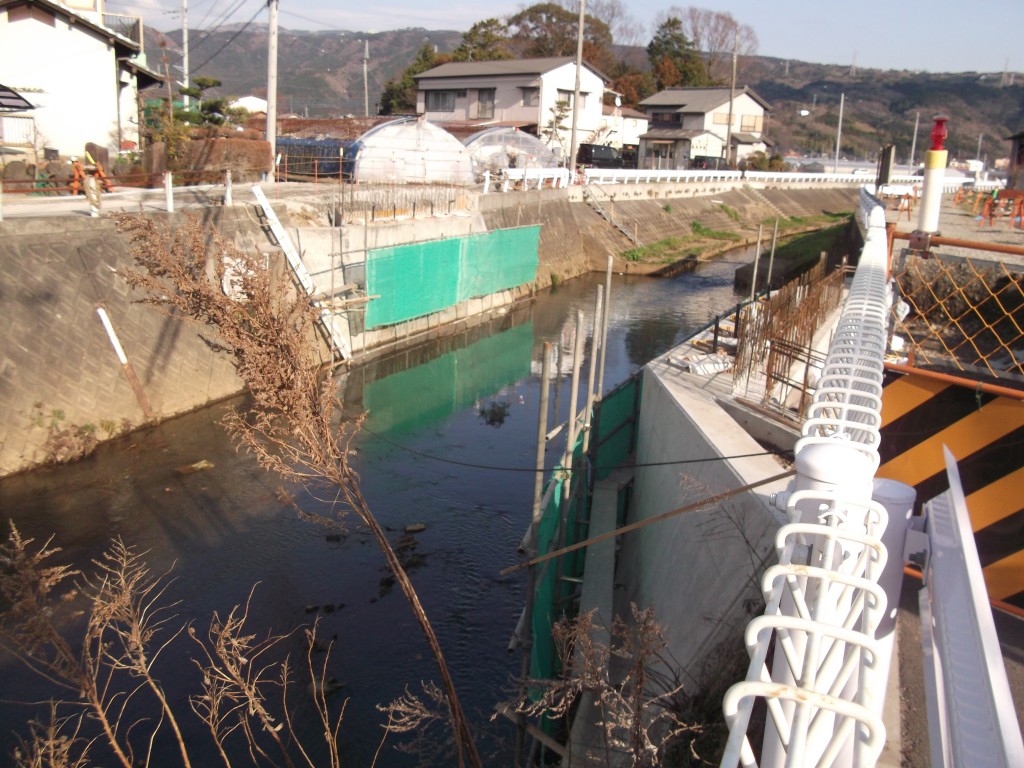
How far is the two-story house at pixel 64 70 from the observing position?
71.7 feet

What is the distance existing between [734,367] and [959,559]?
5.50 meters

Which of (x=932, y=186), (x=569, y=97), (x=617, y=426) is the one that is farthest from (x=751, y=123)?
(x=932, y=186)

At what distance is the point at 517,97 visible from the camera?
1719 inches

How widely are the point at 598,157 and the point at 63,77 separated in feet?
90.8

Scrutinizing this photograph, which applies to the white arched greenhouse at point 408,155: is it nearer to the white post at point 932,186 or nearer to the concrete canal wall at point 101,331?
the concrete canal wall at point 101,331

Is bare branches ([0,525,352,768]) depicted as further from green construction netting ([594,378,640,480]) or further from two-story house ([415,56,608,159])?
two-story house ([415,56,608,159])

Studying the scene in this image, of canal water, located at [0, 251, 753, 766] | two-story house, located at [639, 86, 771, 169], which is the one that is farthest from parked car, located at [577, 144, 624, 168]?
canal water, located at [0, 251, 753, 766]

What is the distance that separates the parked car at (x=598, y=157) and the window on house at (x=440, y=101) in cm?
847

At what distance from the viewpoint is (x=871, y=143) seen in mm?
96312

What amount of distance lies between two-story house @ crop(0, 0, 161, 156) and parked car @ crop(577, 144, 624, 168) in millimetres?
25365

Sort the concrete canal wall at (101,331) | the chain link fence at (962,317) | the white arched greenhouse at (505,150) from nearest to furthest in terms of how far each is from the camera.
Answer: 1. the chain link fence at (962,317)
2. the concrete canal wall at (101,331)
3. the white arched greenhouse at (505,150)

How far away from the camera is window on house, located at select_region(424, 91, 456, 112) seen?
46.5 metres

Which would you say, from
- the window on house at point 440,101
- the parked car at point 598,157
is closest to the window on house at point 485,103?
the window on house at point 440,101

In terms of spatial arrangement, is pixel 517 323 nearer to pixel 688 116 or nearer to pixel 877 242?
pixel 877 242
